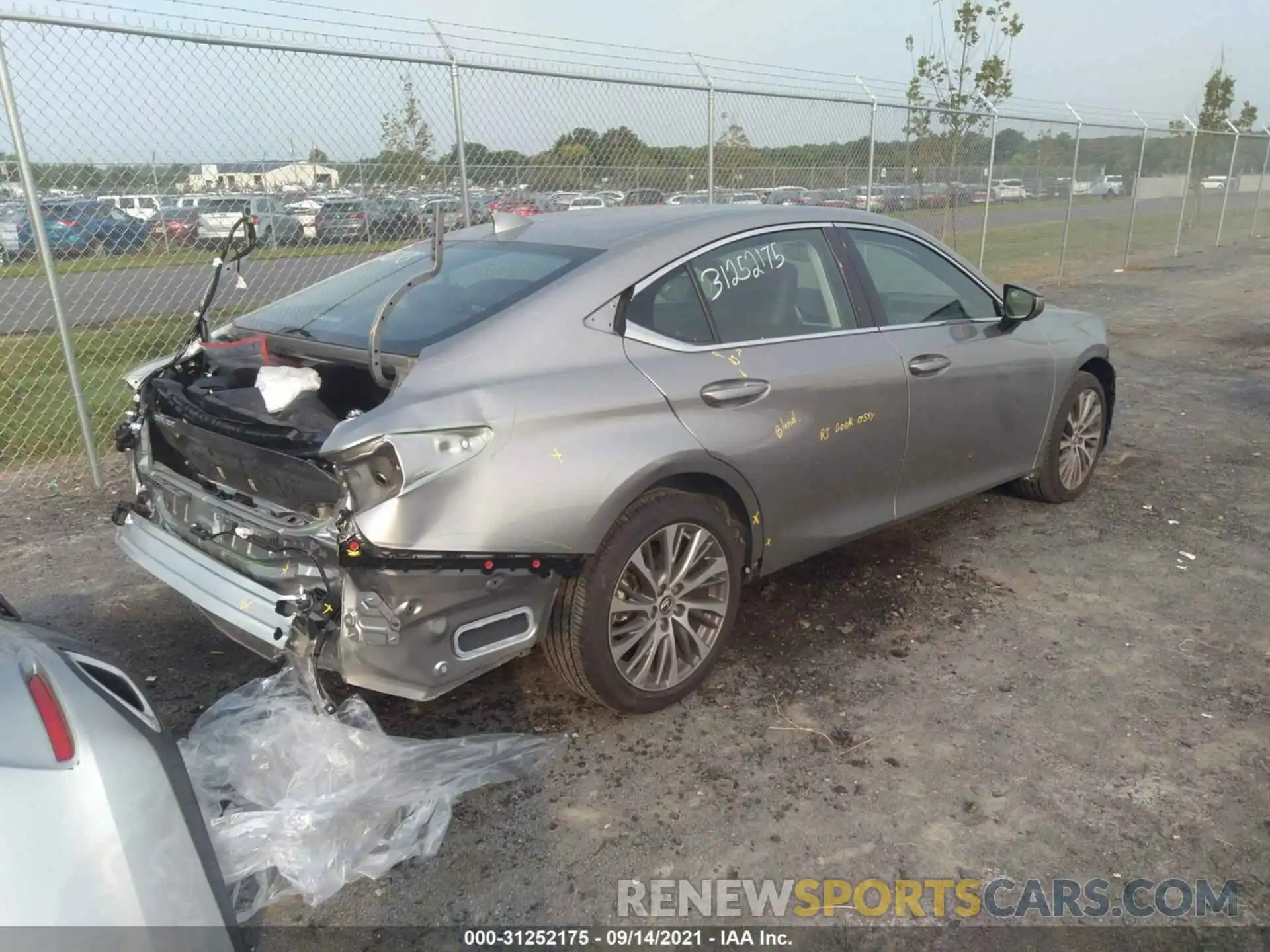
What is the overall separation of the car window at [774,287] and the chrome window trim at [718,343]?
0.05 feet

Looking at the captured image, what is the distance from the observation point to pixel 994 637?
382cm

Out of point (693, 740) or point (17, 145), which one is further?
point (17, 145)

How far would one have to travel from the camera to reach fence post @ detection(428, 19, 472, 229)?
6457mm

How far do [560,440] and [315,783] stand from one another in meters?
1.21

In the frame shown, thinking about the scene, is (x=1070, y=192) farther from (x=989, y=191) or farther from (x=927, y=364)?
(x=927, y=364)

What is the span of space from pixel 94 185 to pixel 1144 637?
586 centimetres

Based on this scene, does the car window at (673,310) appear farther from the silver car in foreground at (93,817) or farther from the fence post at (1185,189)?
A: the fence post at (1185,189)

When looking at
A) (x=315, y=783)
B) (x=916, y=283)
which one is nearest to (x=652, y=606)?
(x=315, y=783)

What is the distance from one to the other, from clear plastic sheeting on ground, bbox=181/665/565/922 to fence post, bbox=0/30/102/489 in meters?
3.10

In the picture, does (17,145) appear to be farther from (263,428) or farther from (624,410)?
(624,410)

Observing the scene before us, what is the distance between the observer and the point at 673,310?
130 inches

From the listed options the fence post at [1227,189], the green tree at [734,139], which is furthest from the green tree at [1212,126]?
the green tree at [734,139]

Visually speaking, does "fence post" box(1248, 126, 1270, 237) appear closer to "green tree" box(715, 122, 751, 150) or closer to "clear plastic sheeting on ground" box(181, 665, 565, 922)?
"green tree" box(715, 122, 751, 150)

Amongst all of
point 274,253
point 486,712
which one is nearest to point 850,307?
point 486,712
